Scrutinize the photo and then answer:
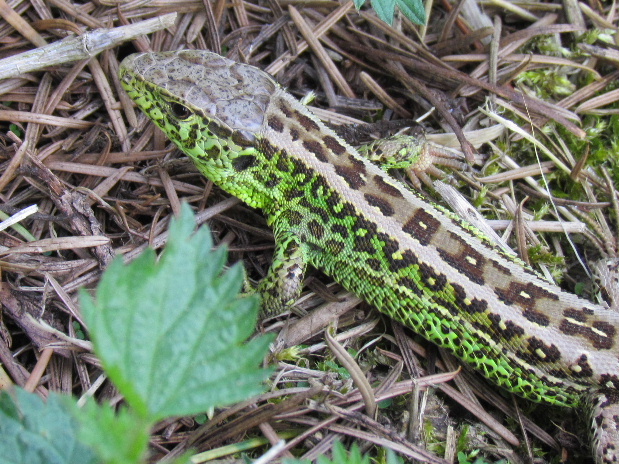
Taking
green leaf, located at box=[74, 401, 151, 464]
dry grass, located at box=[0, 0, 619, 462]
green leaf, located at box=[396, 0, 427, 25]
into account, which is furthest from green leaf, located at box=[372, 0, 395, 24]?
green leaf, located at box=[74, 401, 151, 464]

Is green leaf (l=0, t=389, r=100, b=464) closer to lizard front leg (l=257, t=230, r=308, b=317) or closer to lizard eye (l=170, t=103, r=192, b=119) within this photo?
lizard front leg (l=257, t=230, r=308, b=317)

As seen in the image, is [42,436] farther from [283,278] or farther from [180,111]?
[180,111]

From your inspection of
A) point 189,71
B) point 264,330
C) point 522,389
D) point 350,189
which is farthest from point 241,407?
point 189,71

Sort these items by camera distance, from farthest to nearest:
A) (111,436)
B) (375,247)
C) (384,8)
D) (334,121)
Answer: (334,121)
(375,247)
(384,8)
(111,436)

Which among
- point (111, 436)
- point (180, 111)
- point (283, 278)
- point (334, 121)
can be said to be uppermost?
point (180, 111)

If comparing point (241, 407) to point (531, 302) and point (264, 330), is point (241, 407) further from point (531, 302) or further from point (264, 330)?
point (531, 302)

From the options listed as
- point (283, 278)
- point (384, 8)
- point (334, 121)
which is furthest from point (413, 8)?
point (283, 278)

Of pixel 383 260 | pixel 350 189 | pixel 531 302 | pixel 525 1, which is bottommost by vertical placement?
pixel 531 302

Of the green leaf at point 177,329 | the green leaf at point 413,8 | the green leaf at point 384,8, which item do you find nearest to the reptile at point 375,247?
the green leaf at point 384,8
